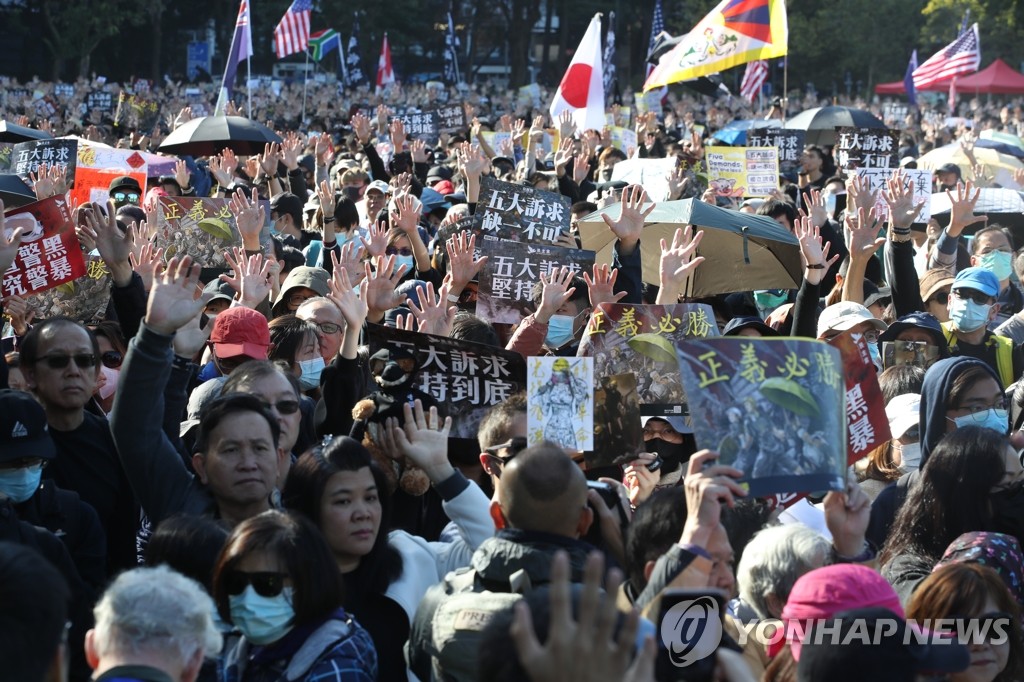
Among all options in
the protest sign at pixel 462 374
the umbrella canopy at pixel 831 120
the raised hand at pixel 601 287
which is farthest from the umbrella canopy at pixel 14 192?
the umbrella canopy at pixel 831 120

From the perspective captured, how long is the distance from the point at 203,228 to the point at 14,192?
180cm

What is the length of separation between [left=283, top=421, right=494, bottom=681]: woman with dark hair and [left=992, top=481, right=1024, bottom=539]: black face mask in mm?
1550

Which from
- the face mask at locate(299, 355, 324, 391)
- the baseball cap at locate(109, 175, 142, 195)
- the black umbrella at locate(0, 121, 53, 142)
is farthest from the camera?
the black umbrella at locate(0, 121, 53, 142)

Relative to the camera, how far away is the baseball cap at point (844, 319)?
254 inches

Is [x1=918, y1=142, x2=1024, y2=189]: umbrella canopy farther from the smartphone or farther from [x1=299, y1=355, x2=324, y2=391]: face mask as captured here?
the smartphone

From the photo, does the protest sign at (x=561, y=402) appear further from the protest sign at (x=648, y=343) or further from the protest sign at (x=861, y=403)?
the protest sign at (x=861, y=403)

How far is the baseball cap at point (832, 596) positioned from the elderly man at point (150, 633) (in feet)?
4.26

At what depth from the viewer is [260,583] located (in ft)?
10.7

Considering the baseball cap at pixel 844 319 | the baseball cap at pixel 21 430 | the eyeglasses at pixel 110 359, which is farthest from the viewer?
the baseball cap at pixel 844 319

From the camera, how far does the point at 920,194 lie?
1020cm

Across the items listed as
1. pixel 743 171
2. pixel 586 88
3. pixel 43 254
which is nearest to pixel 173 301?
pixel 43 254

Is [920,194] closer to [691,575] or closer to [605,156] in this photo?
[605,156]

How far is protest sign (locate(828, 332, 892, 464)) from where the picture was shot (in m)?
4.65

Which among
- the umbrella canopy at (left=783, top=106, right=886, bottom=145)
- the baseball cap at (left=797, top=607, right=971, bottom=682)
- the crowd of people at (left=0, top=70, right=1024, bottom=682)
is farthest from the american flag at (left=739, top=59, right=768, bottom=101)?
the baseball cap at (left=797, top=607, right=971, bottom=682)
